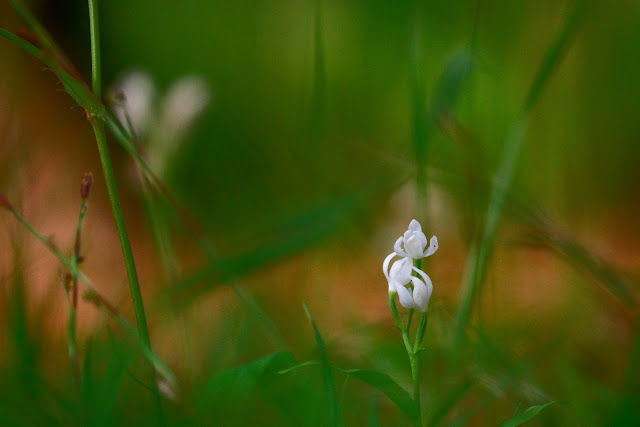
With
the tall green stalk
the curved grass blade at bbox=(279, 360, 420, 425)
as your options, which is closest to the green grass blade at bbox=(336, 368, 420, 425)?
the curved grass blade at bbox=(279, 360, 420, 425)

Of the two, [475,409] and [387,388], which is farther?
[475,409]

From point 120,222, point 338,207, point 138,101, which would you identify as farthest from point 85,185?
point 138,101

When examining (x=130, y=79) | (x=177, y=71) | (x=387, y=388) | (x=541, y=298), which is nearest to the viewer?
(x=387, y=388)

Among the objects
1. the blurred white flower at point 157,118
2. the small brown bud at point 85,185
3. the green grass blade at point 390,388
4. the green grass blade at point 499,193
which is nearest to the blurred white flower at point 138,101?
the blurred white flower at point 157,118

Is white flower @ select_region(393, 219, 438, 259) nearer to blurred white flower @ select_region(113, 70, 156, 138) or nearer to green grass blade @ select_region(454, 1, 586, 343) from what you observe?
green grass blade @ select_region(454, 1, 586, 343)

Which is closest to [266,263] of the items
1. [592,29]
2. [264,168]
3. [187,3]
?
[264,168]

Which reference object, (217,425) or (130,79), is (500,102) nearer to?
(130,79)
